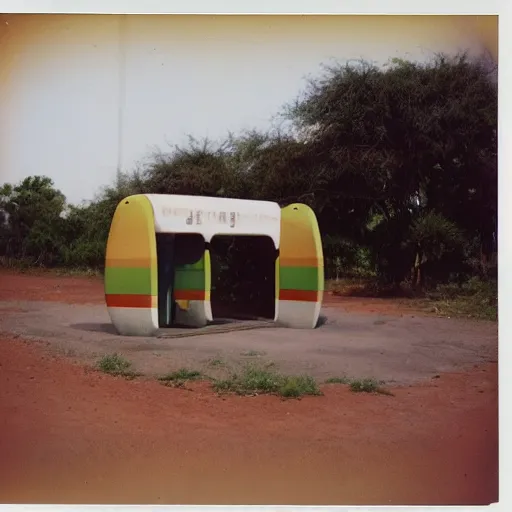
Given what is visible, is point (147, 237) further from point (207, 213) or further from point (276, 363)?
point (276, 363)

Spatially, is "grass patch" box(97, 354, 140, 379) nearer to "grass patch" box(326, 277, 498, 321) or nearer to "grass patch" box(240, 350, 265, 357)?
"grass patch" box(240, 350, 265, 357)

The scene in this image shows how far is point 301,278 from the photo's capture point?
8555mm

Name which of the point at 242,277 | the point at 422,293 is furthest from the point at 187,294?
the point at 422,293

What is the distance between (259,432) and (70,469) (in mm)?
1505

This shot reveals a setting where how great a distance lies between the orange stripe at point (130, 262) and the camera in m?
7.46

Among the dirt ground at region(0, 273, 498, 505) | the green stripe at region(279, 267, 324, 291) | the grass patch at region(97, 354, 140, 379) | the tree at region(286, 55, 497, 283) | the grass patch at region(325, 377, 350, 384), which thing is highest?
the tree at region(286, 55, 497, 283)

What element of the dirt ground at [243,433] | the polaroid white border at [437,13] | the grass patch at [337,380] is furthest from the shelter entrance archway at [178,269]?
the polaroid white border at [437,13]

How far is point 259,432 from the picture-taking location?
236 inches

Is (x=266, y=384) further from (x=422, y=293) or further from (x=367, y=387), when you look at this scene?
(x=422, y=293)

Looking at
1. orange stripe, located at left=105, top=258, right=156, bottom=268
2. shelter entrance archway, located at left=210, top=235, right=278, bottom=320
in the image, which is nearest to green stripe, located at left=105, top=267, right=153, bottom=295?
orange stripe, located at left=105, top=258, right=156, bottom=268

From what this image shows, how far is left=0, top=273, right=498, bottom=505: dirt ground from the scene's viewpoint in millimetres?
5828

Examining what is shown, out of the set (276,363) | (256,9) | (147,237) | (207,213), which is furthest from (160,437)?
(256,9)

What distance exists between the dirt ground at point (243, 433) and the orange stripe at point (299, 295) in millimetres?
1469

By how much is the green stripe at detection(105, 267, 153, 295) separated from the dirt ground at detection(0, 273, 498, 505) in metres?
0.70
